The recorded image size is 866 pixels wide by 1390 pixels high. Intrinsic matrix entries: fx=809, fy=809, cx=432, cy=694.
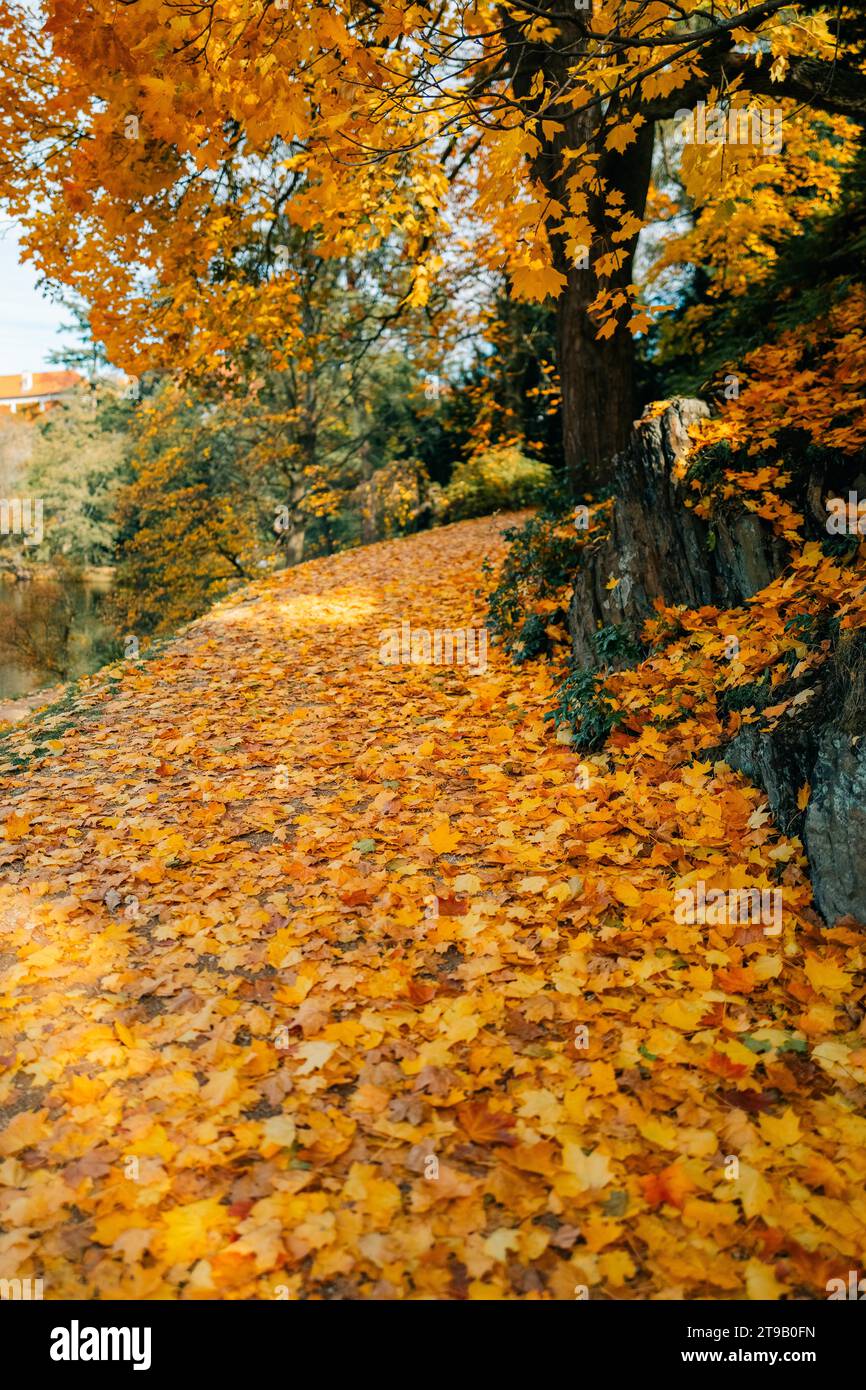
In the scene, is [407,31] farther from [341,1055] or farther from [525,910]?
[341,1055]

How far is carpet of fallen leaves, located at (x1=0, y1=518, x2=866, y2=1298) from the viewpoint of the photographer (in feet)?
7.06

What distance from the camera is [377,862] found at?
4.08 meters

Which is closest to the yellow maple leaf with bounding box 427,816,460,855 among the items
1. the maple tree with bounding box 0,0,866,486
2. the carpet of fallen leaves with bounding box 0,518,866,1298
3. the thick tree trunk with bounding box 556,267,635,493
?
the carpet of fallen leaves with bounding box 0,518,866,1298

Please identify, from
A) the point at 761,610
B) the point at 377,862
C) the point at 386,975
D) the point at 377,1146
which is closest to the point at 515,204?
the point at 761,610

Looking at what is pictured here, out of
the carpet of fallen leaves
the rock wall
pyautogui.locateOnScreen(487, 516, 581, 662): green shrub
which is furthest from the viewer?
pyautogui.locateOnScreen(487, 516, 581, 662): green shrub

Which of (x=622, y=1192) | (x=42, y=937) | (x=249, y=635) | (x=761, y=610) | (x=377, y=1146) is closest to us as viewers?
(x=622, y=1192)

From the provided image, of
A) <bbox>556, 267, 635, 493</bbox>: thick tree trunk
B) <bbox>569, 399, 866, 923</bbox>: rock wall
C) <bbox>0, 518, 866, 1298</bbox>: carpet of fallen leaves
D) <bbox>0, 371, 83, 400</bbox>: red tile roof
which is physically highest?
<bbox>0, 371, 83, 400</bbox>: red tile roof

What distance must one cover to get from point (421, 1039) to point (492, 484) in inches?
539

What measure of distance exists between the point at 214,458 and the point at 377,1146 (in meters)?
20.6

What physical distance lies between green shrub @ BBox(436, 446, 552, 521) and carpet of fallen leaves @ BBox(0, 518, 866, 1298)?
1104 cm

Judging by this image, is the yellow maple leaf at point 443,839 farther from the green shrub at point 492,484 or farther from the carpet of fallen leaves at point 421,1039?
the green shrub at point 492,484

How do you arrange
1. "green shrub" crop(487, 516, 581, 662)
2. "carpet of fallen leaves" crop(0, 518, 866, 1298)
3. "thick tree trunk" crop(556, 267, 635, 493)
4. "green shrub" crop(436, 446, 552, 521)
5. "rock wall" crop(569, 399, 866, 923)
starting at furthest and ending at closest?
"green shrub" crop(436, 446, 552, 521)
"thick tree trunk" crop(556, 267, 635, 493)
"green shrub" crop(487, 516, 581, 662)
"rock wall" crop(569, 399, 866, 923)
"carpet of fallen leaves" crop(0, 518, 866, 1298)

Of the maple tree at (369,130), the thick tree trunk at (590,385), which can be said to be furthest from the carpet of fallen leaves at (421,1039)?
the thick tree trunk at (590,385)

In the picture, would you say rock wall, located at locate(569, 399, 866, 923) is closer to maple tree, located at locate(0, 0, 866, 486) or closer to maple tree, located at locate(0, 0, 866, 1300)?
maple tree, located at locate(0, 0, 866, 1300)
